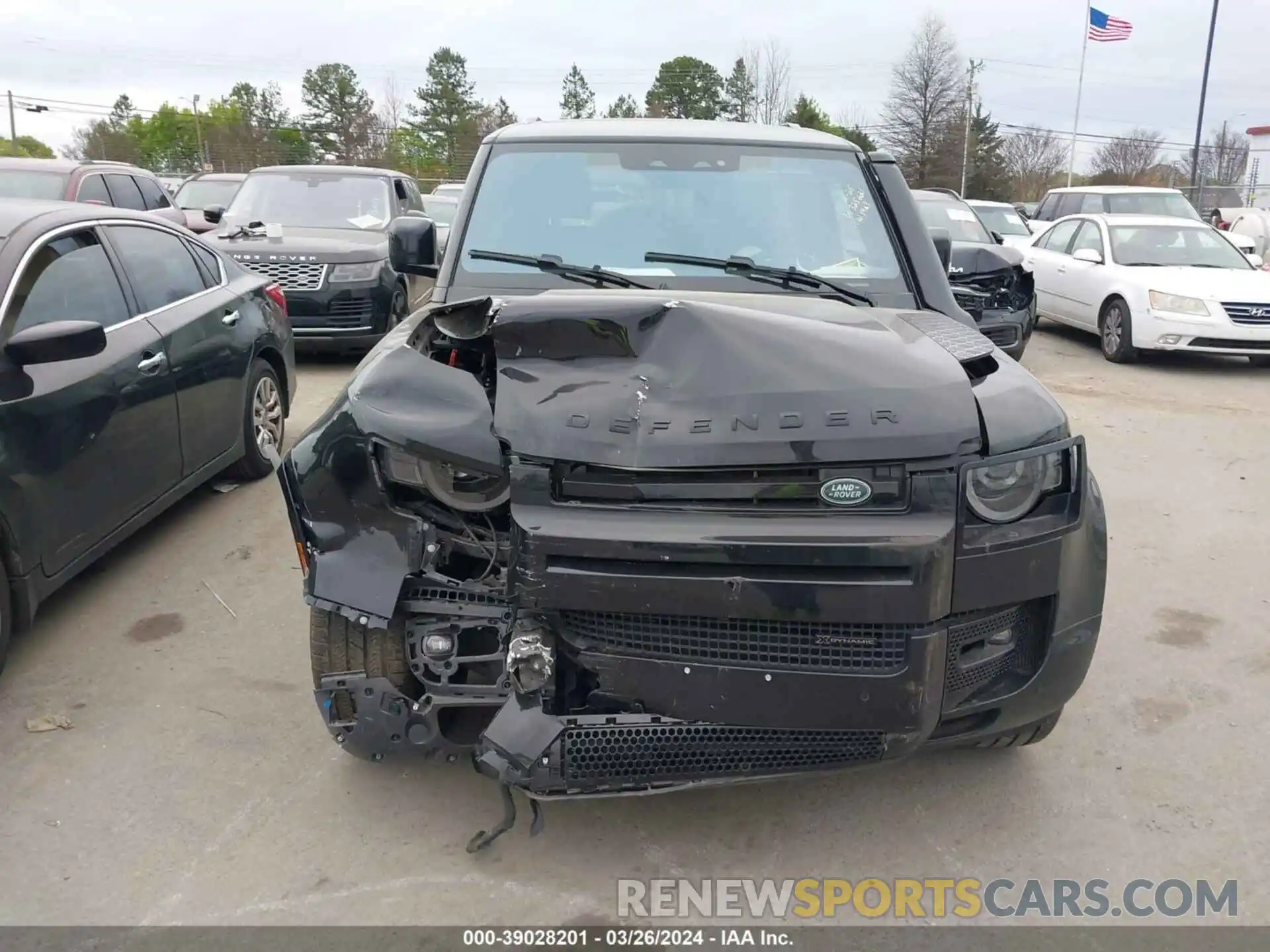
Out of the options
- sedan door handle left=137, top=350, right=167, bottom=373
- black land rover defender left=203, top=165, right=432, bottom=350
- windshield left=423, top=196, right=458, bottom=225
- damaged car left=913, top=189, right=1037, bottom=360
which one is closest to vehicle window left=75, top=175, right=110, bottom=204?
black land rover defender left=203, top=165, right=432, bottom=350

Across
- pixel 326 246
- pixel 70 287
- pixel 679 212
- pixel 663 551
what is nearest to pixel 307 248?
pixel 326 246

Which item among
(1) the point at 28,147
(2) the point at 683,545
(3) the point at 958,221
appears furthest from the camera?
(1) the point at 28,147

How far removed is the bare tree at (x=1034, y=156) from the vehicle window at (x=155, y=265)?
62.2 meters

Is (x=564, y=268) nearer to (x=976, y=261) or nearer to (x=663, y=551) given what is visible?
(x=663, y=551)

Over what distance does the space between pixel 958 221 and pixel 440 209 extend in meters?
7.90

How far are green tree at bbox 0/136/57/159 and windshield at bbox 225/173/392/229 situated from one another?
55.7 m

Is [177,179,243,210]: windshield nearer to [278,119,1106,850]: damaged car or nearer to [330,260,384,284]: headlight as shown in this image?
[330,260,384,284]: headlight

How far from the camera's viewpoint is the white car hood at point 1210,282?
9695mm

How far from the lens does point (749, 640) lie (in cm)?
234

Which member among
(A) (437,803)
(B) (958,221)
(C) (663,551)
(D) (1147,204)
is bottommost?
(A) (437,803)

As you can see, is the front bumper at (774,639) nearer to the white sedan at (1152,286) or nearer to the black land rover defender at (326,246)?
the black land rover defender at (326,246)

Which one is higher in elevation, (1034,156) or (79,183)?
(1034,156)

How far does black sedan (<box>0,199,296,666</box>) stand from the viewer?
3.48 m

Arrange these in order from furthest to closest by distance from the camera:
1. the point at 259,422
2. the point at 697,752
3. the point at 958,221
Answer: the point at 958,221
the point at 259,422
the point at 697,752
